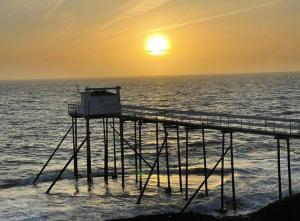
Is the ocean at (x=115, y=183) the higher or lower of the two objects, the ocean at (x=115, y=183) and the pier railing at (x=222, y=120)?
the lower

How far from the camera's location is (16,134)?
92.3 meters

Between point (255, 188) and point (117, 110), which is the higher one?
point (117, 110)

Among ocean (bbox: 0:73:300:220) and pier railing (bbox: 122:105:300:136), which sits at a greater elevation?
pier railing (bbox: 122:105:300:136)

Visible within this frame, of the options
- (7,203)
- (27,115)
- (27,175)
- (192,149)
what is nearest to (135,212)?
(7,203)

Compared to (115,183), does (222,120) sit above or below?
above

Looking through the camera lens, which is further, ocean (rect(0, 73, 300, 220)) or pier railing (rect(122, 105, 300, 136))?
ocean (rect(0, 73, 300, 220))

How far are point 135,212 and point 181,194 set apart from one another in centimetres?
617

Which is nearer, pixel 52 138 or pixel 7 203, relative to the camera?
pixel 7 203

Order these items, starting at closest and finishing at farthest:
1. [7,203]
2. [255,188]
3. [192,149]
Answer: [7,203]
[255,188]
[192,149]

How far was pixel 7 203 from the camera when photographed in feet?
139

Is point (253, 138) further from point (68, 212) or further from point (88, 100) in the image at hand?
point (68, 212)

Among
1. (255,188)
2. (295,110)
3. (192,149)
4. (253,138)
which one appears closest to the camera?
(255,188)

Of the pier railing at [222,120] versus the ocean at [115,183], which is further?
the ocean at [115,183]

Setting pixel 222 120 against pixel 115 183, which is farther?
pixel 222 120
